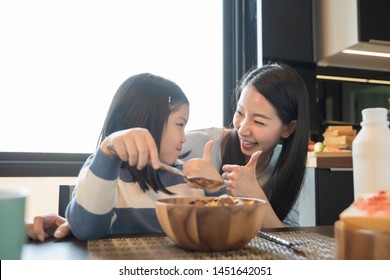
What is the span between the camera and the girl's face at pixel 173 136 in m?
1.06

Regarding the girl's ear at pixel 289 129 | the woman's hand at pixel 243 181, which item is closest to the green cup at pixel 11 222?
the woman's hand at pixel 243 181

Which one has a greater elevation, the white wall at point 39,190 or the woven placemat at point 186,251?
the woven placemat at point 186,251

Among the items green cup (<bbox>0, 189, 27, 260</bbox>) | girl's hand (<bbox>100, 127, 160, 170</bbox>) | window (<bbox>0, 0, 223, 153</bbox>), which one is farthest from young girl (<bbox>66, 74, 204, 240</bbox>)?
window (<bbox>0, 0, 223, 153</bbox>)

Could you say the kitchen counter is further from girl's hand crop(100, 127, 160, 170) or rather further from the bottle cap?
girl's hand crop(100, 127, 160, 170)

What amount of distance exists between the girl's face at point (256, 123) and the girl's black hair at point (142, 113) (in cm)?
32

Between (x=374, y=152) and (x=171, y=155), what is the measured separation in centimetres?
56

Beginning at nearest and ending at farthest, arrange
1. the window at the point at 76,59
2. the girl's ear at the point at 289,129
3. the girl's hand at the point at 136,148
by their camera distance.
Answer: the girl's hand at the point at 136,148 < the girl's ear at the point at 289,129 < the window at the point at 76,59

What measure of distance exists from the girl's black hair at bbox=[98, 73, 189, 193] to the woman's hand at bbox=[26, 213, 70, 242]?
0.95 feet

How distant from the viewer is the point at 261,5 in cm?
247

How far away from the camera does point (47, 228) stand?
2.50 feet

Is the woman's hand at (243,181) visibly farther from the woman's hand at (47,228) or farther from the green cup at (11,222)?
the green cup at (11,222)

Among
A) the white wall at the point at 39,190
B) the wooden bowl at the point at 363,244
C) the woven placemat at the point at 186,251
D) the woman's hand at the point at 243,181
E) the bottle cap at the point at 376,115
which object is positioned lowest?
the white wall at the point at 39,190

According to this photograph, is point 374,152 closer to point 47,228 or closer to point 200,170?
point 200,170

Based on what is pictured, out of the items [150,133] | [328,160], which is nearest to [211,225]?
[150,133]
